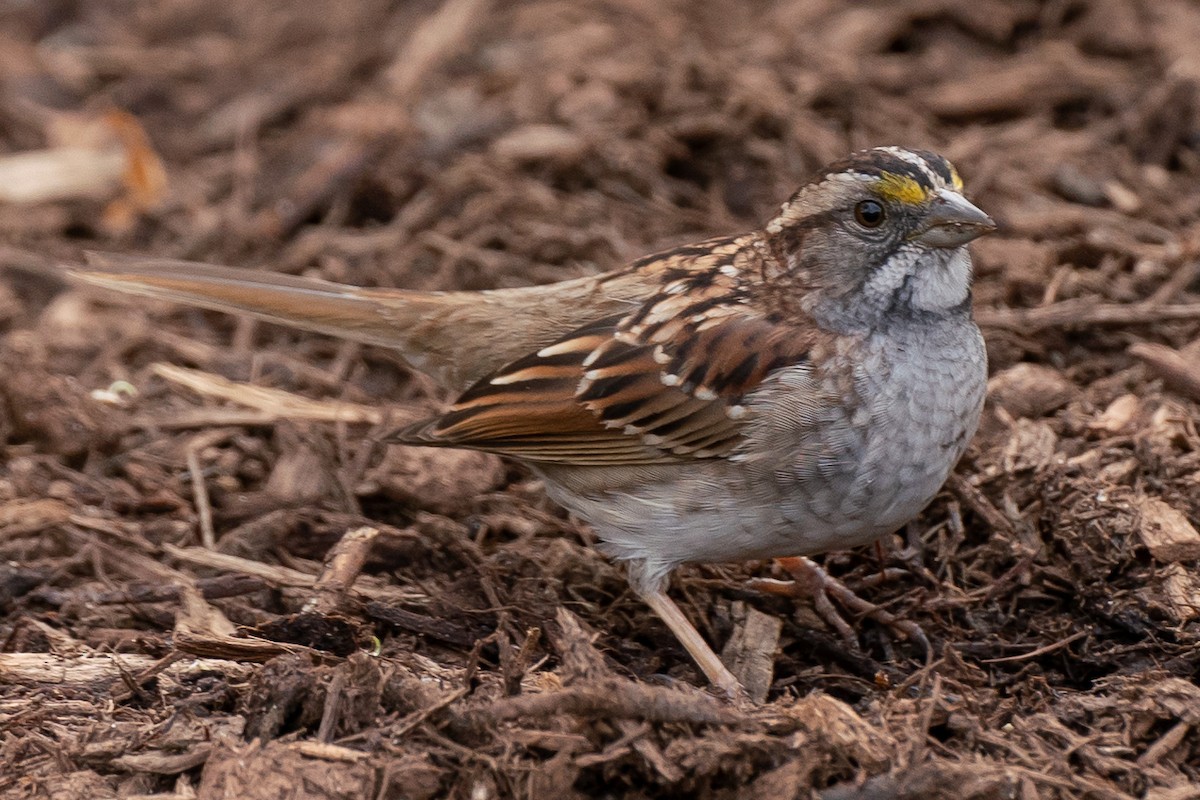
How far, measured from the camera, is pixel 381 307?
4.99 meters

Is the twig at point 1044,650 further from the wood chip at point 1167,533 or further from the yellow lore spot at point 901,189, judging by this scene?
the yellow lore spot at point 901,189

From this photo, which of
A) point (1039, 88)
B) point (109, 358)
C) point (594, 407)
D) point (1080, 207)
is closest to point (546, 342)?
point (594, 407)

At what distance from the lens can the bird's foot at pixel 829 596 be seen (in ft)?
14.5

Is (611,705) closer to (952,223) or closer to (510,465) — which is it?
(952,223)

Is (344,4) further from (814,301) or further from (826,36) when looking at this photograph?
(814,301)

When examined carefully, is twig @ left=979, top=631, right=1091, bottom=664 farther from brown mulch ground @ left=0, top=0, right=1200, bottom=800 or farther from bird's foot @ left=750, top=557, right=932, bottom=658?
bird's foot @ left=750, top=557, right=932, bottom=658

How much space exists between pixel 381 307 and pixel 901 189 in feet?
5.72

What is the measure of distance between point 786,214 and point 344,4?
4823 millimetres

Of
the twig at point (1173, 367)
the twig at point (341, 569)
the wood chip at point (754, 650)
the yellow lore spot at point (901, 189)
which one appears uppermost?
the yellow lore spot at point (901, 189)

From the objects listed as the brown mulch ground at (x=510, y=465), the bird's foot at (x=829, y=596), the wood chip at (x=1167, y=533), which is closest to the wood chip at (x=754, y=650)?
the brown mulch ground at (x=510, y=465)

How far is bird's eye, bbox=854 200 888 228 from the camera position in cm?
424

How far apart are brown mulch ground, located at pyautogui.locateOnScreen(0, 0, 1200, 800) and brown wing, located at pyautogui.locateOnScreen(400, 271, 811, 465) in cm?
45

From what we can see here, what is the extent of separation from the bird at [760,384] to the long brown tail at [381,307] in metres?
0.04

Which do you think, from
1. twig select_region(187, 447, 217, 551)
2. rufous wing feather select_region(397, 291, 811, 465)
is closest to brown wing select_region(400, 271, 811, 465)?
rufous wing feather select_region(397, 291, 811, 465)
